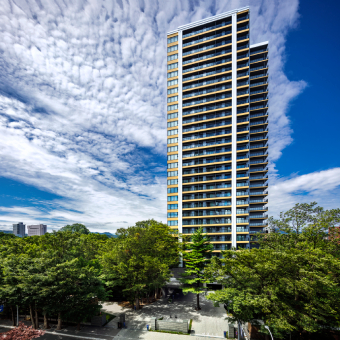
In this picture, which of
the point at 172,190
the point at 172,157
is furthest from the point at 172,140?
the point at 172,190

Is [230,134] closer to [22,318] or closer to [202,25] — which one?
[202,25]

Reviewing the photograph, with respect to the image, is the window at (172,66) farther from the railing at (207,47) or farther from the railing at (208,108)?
the railing at (208,108)

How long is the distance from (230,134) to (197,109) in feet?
43.8

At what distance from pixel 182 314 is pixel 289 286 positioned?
19439 millimetres

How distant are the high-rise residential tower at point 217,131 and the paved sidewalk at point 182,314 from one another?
18555 mm

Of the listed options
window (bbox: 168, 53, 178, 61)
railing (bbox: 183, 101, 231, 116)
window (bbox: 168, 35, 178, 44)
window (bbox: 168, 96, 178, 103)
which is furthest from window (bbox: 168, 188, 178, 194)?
window (bbox: 168, 35, 178, 44)

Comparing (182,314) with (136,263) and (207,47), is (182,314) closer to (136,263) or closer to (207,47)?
(136,263)

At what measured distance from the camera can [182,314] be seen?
30906 millimetres

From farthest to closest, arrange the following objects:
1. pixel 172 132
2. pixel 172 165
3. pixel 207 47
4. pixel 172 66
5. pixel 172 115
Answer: pixel 172 66 → pixel 172 115 → pixel 172 132 → pixel 207 47 → pixel 172 165

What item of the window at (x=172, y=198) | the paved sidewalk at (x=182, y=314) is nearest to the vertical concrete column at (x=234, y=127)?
the window at (x=172, y=198)

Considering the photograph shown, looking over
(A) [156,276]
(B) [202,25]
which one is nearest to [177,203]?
(A) [156,276]

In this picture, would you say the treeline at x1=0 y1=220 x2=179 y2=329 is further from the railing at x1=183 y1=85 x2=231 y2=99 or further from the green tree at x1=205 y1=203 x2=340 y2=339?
the railing at x1=183 y1=85 x2=231 y2=99

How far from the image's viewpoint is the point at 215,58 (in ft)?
195

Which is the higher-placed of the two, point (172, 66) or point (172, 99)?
point (172, 66)
